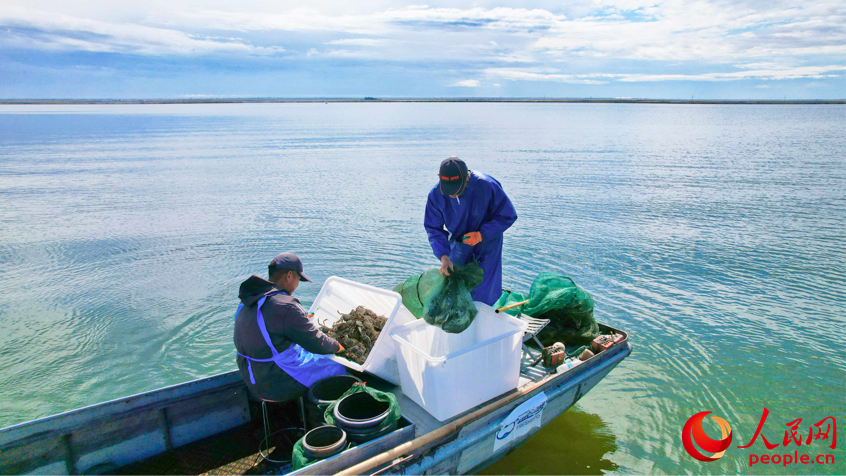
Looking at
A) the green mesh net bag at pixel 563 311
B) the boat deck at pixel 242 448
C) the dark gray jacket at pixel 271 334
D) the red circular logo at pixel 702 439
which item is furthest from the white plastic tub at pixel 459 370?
the red circular logo at pixel 702 439

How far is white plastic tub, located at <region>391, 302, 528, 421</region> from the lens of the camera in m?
3.78

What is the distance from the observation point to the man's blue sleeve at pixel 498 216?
176 inches

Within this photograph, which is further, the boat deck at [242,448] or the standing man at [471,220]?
the standing man at [471,220]

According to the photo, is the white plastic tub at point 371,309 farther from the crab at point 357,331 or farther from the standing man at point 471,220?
the standing man at point 471,220

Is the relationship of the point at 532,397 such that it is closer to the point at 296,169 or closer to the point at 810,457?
the point at 810,457

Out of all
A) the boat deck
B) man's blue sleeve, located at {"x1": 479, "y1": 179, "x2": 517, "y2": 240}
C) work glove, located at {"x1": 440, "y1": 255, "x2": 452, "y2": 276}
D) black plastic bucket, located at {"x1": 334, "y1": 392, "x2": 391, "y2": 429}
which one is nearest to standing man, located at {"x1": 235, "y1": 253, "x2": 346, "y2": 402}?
black plastic bucket, located at {"x1": 334, "y1": 392, "x2": 391, "y2": 429}

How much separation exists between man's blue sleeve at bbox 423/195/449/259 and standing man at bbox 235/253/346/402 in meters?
1.40

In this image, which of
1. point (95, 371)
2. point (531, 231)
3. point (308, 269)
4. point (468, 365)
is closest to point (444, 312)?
point (468, 365)

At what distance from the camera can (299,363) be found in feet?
12.5

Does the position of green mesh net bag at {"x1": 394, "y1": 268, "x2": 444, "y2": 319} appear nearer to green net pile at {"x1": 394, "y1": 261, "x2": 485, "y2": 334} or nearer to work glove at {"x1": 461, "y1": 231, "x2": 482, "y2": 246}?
green net pile at {"x1": 394, "y1": 261, "x2": 485, "y2": 334}

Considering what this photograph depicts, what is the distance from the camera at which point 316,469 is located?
10.2ft

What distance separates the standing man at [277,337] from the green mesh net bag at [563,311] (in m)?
2.48

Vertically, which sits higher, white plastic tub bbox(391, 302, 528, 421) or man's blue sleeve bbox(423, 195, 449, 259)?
man's blue sleeve bbox(423, 195, 449, 259)

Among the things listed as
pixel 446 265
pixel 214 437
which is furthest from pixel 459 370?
pixel 214 437
